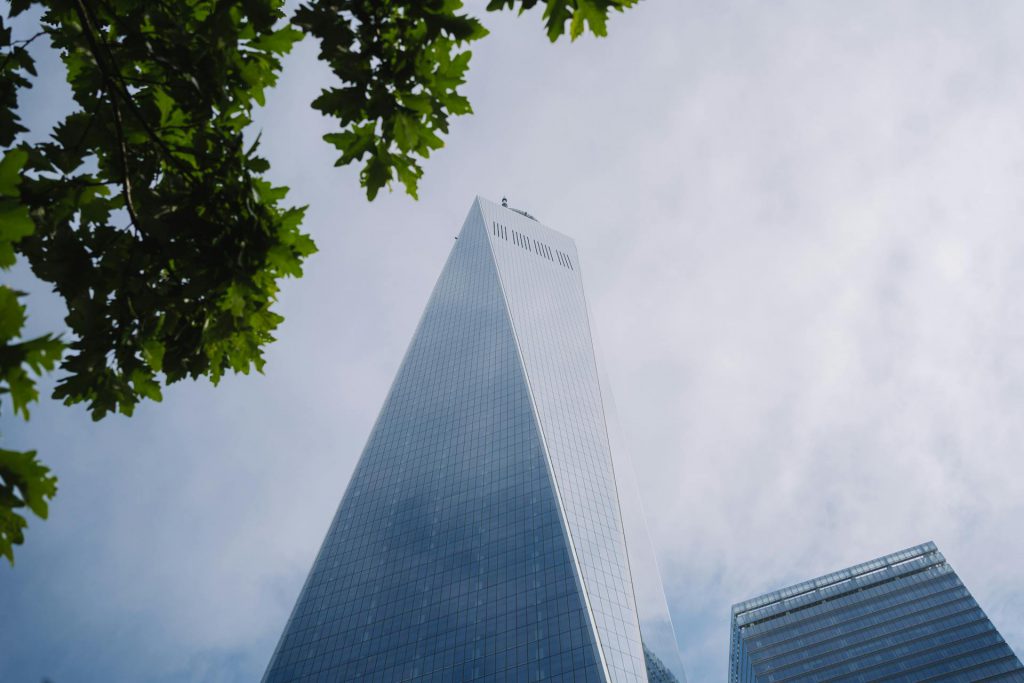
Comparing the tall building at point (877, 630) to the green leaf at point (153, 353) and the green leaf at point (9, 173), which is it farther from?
the green leaf at point (9, 173)

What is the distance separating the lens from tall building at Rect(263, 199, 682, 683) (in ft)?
204

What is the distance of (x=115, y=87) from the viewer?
3998 mm

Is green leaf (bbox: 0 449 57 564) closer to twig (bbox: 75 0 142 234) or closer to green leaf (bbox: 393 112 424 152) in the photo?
twig (bbox: 75 0 142 234)

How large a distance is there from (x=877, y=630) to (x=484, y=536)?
84467 mm

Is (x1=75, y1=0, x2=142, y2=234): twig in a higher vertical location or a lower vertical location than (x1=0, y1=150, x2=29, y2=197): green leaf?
higher

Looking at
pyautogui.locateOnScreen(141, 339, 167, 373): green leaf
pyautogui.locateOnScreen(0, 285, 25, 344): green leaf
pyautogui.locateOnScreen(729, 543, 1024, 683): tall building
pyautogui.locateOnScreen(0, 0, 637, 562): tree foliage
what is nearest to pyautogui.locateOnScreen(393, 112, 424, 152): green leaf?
pyautogui.locateOnScreen(0, 0, 637, 562): tree foliage

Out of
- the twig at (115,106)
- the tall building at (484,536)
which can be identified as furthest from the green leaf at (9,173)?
the tall building at (484,536)

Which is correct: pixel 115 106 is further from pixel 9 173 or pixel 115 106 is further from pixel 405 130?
pixel 405 130

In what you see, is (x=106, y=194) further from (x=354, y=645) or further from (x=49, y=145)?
(x=354, y=645)

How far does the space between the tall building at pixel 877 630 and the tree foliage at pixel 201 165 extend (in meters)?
134

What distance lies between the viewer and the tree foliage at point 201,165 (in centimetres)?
397

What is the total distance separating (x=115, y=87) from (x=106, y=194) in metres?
0.74

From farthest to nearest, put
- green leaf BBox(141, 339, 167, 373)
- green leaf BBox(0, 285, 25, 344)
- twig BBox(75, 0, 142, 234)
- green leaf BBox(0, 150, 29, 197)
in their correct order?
green leaf BBox(141, 339, 167, 373) → twig BBox(75, 0, 142, 234) → green leaf BBox(0, 150, 29, 197) → green leaf BBox(0, 285, 25, 344)

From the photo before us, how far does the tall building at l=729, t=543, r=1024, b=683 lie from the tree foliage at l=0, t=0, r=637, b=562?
440 feet
